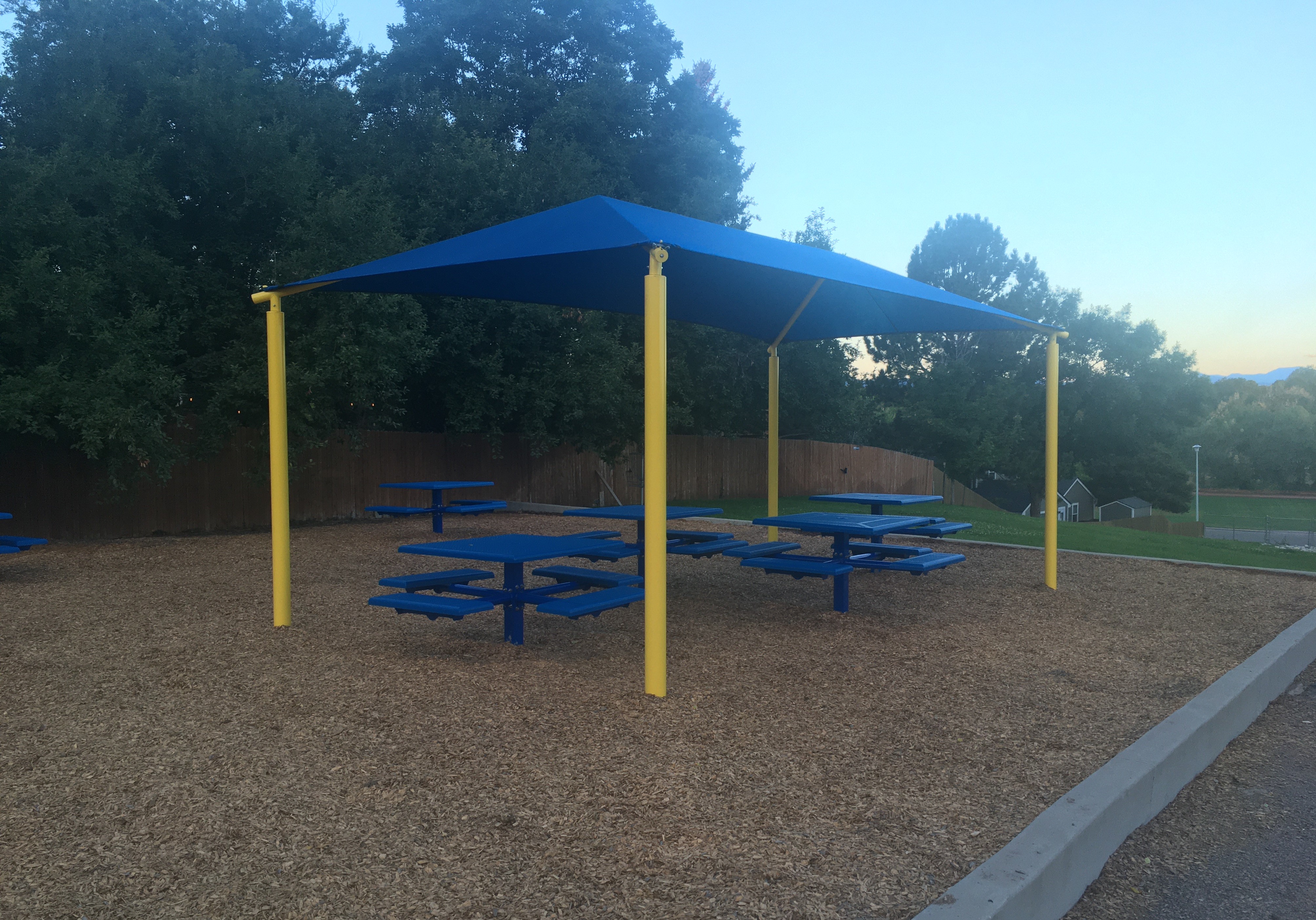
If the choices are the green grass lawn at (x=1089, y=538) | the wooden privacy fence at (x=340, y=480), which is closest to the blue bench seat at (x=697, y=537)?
the green grass lawn at (x=1089, y=538)

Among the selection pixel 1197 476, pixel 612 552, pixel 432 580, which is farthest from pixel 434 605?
pixel 1197 476

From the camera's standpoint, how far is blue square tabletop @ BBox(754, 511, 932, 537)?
23.5 feet

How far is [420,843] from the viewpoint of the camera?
10.2 feet

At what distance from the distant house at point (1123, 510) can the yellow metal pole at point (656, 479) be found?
54055mm

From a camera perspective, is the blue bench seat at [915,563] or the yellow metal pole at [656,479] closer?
the yellow metal pole at [656,479]

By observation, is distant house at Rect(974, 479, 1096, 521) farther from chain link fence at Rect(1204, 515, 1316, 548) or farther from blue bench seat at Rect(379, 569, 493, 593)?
blue bench seat at Rect(379, 569, 493, 593)

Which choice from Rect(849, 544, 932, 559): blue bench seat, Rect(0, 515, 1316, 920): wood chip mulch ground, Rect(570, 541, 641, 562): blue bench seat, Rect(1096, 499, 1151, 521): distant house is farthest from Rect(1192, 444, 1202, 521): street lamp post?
Rect(570, 541, 641, 562): blue bench seat

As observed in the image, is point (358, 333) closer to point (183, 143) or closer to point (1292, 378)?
point (183, 143)

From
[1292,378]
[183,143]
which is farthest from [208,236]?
[1292,378]

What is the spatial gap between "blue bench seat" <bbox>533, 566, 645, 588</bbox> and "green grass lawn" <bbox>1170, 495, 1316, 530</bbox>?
64251mm

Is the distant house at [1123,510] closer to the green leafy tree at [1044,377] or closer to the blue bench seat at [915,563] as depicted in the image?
the green leafy tree at [1044,377]

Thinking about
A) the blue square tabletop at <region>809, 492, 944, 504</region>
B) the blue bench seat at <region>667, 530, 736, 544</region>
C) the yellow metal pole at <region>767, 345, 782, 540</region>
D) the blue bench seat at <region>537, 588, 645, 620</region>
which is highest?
the yellow metal pole at <region>767, 345, 782, 540</region>

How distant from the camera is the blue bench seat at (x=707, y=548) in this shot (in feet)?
25.9

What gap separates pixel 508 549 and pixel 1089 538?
41.8 feet
